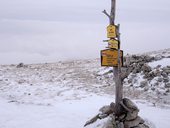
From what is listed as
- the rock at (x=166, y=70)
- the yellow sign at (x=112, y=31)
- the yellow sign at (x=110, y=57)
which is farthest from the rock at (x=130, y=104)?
the rock at (x=166, y=70)

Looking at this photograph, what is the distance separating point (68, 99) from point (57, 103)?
2.59 ft

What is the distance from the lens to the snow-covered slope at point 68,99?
1051 cm

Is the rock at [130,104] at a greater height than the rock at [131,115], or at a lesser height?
greater

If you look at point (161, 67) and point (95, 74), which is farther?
point (95, 74)

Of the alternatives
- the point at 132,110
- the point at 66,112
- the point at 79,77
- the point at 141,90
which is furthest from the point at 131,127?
the point at 79,77

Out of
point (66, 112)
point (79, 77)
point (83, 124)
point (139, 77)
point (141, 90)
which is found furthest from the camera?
point (79, 77)

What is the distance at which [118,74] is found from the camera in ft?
28.8

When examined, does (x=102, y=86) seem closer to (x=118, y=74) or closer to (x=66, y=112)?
(x=66, y=112)

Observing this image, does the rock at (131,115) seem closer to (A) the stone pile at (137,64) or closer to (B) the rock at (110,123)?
(B) the rock at (110,123)

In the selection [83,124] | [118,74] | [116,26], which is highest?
[116,26]

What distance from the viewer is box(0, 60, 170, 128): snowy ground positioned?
34.0 feet

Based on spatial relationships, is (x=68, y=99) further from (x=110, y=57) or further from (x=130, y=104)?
(x=110, y=57)

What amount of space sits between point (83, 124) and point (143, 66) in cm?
834

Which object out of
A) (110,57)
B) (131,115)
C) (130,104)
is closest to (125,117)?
(131,115)
